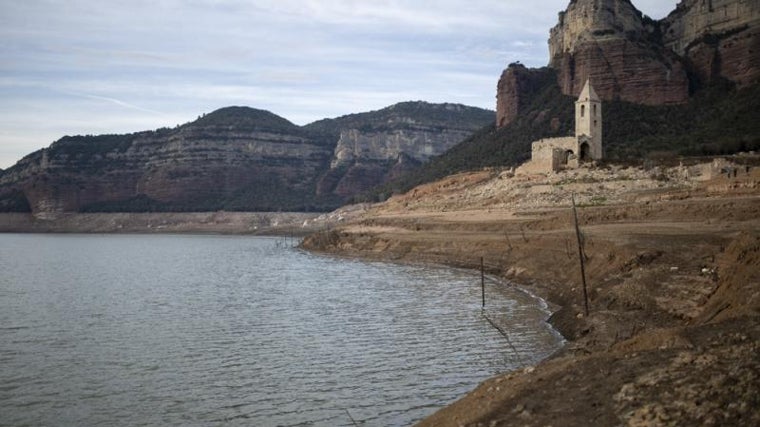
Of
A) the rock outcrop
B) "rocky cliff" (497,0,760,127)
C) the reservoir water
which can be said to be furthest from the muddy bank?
the reservoir water

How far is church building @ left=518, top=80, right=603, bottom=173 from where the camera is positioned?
70750mm

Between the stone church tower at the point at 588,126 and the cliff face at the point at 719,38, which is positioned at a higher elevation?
the cliff face at the point at 719,38

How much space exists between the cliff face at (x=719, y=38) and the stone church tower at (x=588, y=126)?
86.7ft

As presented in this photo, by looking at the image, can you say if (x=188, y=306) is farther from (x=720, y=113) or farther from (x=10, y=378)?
(x=720, y=113)

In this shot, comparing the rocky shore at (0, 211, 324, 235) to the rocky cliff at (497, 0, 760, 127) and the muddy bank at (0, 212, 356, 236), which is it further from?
the rocky cliff at (497, 0, 760, 127)

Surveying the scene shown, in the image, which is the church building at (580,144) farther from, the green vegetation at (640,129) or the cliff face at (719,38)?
the cliff face at (719,38)

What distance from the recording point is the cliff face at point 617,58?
94.9 metres

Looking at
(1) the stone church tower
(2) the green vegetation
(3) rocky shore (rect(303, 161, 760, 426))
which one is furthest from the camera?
(2) the green vegetation

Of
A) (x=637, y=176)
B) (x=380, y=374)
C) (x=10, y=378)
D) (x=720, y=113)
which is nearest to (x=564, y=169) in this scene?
(x=637, y=176)

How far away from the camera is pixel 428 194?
98.8 metres

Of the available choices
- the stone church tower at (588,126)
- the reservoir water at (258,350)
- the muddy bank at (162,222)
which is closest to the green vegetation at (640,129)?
the stone church tower at (588,126)

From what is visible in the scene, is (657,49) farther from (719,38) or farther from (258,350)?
(258,350)

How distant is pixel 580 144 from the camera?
236ft

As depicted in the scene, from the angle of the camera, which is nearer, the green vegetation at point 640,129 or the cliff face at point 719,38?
the green vegetation at point 640,129
